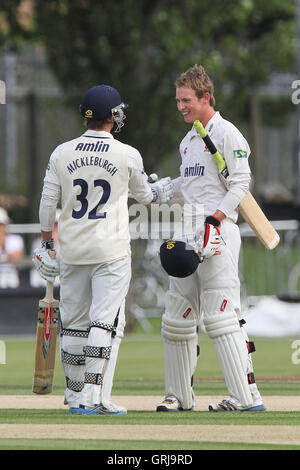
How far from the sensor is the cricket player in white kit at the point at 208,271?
8.45m

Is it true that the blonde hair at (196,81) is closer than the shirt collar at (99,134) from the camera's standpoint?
No

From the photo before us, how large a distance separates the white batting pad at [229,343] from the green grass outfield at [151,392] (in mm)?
197

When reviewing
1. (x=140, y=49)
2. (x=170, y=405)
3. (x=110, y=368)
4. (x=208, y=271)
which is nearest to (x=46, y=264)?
(x=110, y=368)

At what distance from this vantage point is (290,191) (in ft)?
87.4

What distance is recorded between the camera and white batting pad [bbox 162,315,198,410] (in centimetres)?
868

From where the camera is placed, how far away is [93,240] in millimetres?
8359

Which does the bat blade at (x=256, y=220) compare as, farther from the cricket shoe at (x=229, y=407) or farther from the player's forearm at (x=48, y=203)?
the player's forearm at (x=48, y=203)

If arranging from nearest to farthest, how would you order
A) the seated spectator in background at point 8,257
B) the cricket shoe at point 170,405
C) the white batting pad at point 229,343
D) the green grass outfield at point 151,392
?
the green grass outfield at point 151,392, the white batting pad at point 229,343, the cricket shoe at point 170,405, the seated spectator in background at point 8,257

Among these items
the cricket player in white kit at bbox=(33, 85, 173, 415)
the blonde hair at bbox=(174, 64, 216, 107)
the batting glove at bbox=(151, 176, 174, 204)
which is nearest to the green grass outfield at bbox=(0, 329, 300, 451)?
the cricket player in white kit at bbox=(33, 85, 173, 415)

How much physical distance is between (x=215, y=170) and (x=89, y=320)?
1324 mm

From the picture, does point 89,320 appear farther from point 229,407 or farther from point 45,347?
point 229,407

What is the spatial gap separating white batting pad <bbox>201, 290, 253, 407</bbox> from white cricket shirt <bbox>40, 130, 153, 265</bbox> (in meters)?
0.72

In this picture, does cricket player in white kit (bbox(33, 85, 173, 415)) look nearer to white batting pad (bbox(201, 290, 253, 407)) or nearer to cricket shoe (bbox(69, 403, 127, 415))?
cricket shoe (bbox(69, 403, 127, 415))

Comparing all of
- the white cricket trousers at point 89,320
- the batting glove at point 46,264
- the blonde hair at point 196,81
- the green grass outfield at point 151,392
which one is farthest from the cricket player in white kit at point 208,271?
the batting glove at point 46,264
